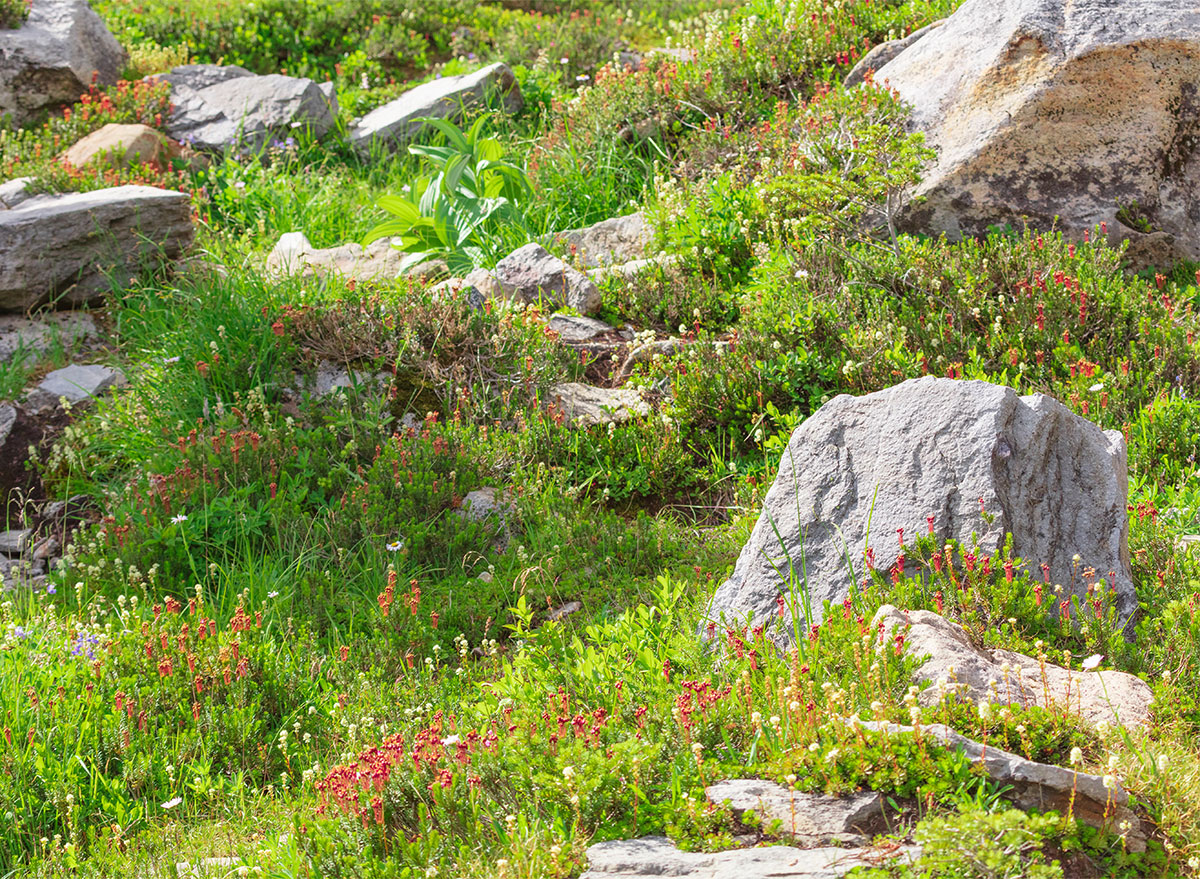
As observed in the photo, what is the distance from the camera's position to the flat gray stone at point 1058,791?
283 cm

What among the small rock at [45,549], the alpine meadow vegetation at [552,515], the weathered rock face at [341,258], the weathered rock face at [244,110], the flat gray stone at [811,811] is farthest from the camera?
the weathered rock face at [244,110]

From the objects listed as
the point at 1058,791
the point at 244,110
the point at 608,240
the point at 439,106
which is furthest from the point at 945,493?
the point at 244,110

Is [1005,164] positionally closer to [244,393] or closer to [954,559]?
[954,559]

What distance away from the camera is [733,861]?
2689mm

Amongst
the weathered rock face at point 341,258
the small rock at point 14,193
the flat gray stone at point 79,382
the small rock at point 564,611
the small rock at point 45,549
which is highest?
the small rock at point 14,193

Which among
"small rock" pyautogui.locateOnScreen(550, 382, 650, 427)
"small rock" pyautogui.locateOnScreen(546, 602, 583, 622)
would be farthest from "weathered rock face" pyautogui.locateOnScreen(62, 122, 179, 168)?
"small rock" pyautogui.locateOnScreen(546, 602, 583, 622)

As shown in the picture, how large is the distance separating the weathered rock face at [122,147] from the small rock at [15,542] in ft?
15.1

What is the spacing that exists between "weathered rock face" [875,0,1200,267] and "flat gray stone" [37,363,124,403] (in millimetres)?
5864

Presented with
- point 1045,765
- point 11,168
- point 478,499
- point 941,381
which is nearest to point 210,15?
point 11,168

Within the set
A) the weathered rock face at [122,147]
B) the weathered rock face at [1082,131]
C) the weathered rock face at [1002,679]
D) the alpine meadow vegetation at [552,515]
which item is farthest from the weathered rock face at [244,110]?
the weathered rock face at [1002,679]

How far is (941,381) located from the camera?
4.38 meters

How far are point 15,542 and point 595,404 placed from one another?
361cm

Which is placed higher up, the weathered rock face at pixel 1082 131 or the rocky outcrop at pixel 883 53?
the rocky outcrop at pixel 883 53

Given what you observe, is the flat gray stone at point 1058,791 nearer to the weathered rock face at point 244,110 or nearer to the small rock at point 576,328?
the small rock at point 576,328
